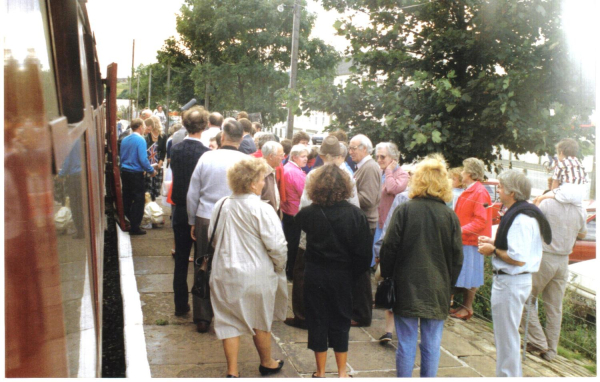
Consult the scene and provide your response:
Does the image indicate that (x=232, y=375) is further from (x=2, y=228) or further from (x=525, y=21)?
(x=525, y=21)

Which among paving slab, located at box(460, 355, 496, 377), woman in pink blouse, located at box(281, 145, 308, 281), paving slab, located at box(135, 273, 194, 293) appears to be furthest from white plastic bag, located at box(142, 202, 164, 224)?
paving slab, located at box(460, 355, 496, 377)

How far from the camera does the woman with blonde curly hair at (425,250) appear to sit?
12.0ft

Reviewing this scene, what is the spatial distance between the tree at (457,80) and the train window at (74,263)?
5.12 m

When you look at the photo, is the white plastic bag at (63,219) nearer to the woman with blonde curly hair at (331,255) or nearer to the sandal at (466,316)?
the woman with blonde curly hair at (331,255)

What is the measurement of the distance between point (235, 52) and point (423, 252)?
4534 millimetres

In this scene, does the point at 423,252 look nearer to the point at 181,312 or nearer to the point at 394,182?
the point at 394,182

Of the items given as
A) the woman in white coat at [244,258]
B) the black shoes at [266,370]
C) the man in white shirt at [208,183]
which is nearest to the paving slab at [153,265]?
the man in white shirt at [208,183]

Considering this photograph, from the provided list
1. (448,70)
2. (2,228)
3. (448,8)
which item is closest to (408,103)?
(448,70)

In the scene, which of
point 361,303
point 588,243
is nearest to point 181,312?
point 361,303

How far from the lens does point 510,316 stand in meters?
4.00

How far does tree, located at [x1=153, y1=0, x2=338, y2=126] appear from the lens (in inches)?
203

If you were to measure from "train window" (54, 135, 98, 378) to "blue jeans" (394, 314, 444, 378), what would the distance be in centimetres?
216

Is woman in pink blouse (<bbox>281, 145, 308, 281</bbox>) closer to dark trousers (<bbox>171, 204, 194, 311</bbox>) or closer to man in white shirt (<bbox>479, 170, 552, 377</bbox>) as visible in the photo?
dark trousers (<bbox>171, 204, 194, 311</bbox>)

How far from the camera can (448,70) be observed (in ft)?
22.6
